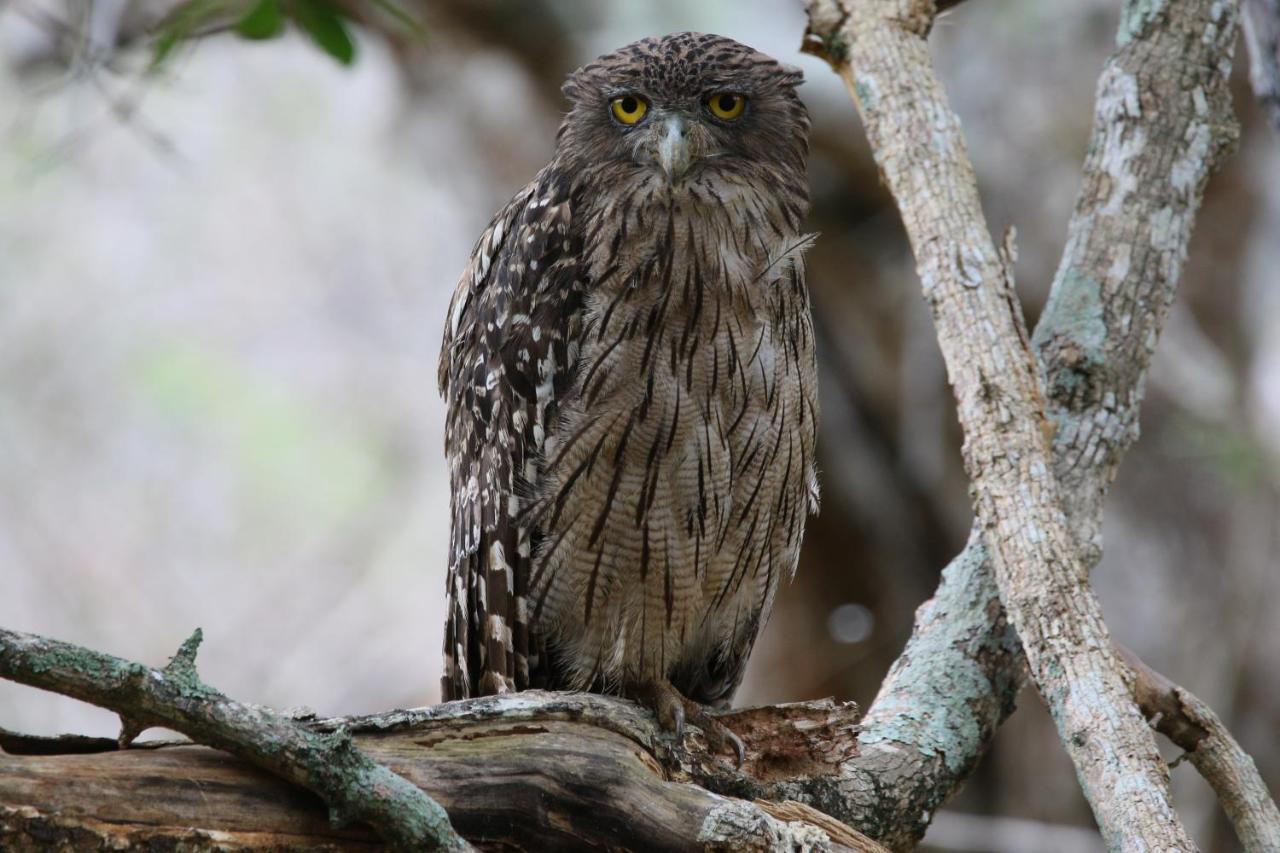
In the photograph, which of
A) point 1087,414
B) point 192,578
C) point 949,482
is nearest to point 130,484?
point 192,578

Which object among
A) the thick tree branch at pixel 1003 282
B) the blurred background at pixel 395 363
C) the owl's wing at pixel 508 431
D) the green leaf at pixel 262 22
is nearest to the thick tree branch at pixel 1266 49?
the thick tree branch at pixel 1003 282

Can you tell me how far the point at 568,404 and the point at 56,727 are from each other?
532cm

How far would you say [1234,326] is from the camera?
19.1 feet

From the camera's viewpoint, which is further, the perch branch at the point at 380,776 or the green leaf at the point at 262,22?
the green leaf at the point at 262,22

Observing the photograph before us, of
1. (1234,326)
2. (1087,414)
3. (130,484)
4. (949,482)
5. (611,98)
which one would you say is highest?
(130,484)

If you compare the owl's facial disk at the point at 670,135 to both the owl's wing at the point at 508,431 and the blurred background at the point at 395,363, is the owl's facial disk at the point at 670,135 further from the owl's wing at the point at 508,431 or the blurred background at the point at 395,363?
the blurred background at the point at 395,363

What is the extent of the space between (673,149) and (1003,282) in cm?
69

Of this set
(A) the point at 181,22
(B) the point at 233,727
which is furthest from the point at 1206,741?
(A) the point at 181,22

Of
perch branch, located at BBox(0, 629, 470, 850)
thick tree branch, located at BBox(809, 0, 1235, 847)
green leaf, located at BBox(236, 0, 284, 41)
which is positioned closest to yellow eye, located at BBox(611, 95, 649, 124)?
thick tree branch, located at BBox(809, 0, 1235, 847)

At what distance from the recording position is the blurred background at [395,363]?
5527 mm

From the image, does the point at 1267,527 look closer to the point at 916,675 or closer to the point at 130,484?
the point at 916,675

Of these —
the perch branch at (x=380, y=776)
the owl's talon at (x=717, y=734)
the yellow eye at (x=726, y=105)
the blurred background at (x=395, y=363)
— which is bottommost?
the perch branch at (x=380, y=776)

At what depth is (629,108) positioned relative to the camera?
268 cm

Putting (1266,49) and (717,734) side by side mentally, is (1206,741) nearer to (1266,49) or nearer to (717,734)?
(717,734)
